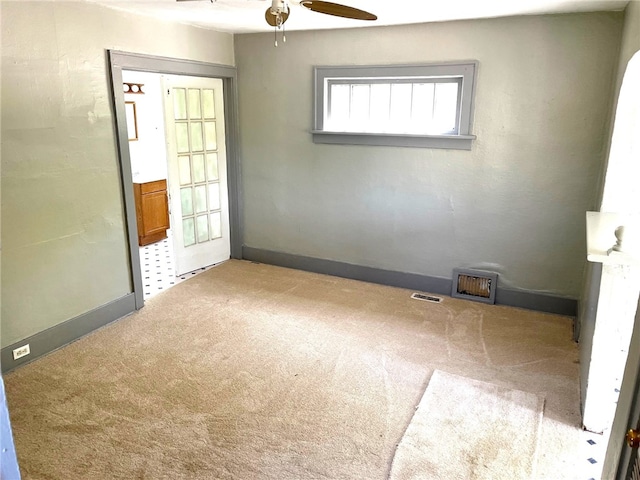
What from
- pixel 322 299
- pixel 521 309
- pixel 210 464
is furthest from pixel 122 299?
pixel 521 309

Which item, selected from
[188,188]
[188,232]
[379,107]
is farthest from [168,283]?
[379,107]

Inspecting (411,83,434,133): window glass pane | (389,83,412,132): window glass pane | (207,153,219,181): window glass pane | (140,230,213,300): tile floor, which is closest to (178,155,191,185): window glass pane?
(207,153,219,181): window glass pane

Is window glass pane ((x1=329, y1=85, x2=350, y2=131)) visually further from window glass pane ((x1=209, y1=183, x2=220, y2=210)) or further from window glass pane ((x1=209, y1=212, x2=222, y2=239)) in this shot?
window glass pane ((x1=209, y1=212, x2=222, y2=239))

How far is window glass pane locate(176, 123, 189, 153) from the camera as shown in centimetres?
448

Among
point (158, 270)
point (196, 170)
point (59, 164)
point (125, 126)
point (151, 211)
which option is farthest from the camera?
point (151, 211)

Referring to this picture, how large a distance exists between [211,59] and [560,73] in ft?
9.84

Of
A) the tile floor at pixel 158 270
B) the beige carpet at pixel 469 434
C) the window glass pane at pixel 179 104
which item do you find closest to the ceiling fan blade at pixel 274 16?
the beige carpet at pixel 469 434

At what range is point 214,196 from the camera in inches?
197

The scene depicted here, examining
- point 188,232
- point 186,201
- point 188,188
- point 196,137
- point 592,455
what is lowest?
point 592,455

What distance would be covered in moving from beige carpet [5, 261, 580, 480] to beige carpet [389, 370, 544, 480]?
0.07 metres

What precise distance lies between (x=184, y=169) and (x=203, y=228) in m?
0.67

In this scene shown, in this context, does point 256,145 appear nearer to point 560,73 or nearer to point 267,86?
point 267,86

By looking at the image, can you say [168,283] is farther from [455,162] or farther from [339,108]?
[455,162]

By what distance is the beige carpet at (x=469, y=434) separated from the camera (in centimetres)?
222
